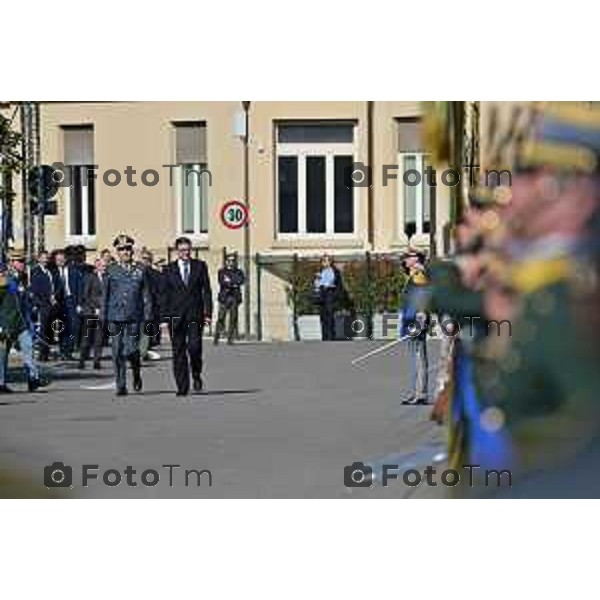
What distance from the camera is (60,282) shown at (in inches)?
280

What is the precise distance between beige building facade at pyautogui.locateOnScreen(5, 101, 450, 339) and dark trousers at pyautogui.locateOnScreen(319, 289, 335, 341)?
130 mm

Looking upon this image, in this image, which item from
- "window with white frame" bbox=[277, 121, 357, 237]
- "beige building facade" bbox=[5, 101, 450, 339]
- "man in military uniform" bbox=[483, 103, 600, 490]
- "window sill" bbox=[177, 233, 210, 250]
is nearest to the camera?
"man in military uniform" bbox=[483, 103, 600, 490]

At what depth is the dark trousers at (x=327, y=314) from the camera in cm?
703

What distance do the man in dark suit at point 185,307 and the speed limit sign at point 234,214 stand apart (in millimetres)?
162

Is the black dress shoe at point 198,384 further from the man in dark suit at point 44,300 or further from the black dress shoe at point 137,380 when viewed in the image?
the man in dark suit at point 44,300

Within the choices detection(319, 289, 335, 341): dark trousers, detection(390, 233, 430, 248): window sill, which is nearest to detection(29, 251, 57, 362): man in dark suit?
detection(319, 289, 335, 341): dark trousers

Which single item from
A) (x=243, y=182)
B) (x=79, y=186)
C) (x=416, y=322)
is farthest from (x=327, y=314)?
(x=79, y=186)

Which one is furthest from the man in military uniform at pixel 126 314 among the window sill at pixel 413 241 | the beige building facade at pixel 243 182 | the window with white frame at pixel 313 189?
the window sill at pixel 413 241

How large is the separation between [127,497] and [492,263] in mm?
1485

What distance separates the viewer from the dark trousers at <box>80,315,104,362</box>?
7023mm

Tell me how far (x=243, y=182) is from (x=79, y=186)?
57 cm

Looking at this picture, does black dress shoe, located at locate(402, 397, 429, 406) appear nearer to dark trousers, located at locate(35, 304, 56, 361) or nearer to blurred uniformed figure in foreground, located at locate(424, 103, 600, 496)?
blurred uniformed figure in foreground, located at locate(424, 103, 600, 496)
